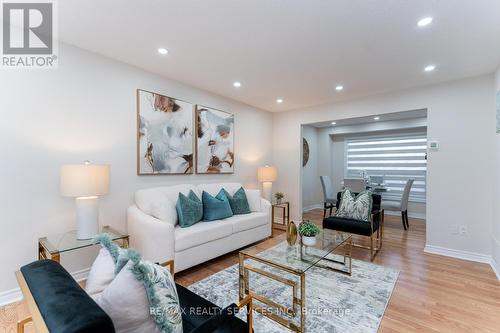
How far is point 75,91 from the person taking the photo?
8.22ft

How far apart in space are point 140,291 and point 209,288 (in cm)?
160

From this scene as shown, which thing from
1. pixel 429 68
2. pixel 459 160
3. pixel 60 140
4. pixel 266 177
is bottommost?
pixel 266 177

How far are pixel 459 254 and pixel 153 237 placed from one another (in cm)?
400

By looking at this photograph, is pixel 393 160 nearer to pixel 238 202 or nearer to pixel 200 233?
pixel 238 202

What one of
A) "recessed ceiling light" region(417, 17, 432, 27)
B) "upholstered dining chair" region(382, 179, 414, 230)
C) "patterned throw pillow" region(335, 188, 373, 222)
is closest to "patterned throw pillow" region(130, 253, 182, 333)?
"recessed ceiling light" region(417, 17, 432, 27)

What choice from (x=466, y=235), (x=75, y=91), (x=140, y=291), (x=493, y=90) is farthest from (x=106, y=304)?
(x=493, y=90)

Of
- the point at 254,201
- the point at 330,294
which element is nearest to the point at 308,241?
the point at 330,294

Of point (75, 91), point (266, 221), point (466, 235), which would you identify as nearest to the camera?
point (75, 91)

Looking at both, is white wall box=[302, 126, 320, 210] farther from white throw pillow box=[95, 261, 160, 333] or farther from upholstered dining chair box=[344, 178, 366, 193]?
white throw pillow box=[95, 261, 160, 333]

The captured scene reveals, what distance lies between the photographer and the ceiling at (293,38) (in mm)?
1871

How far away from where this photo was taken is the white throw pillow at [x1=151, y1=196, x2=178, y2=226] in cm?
271

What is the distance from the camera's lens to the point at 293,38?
7.56 feet

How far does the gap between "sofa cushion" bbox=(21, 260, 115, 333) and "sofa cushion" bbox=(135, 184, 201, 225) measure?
1653mm

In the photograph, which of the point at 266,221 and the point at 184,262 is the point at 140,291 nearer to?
the point at 184,262
